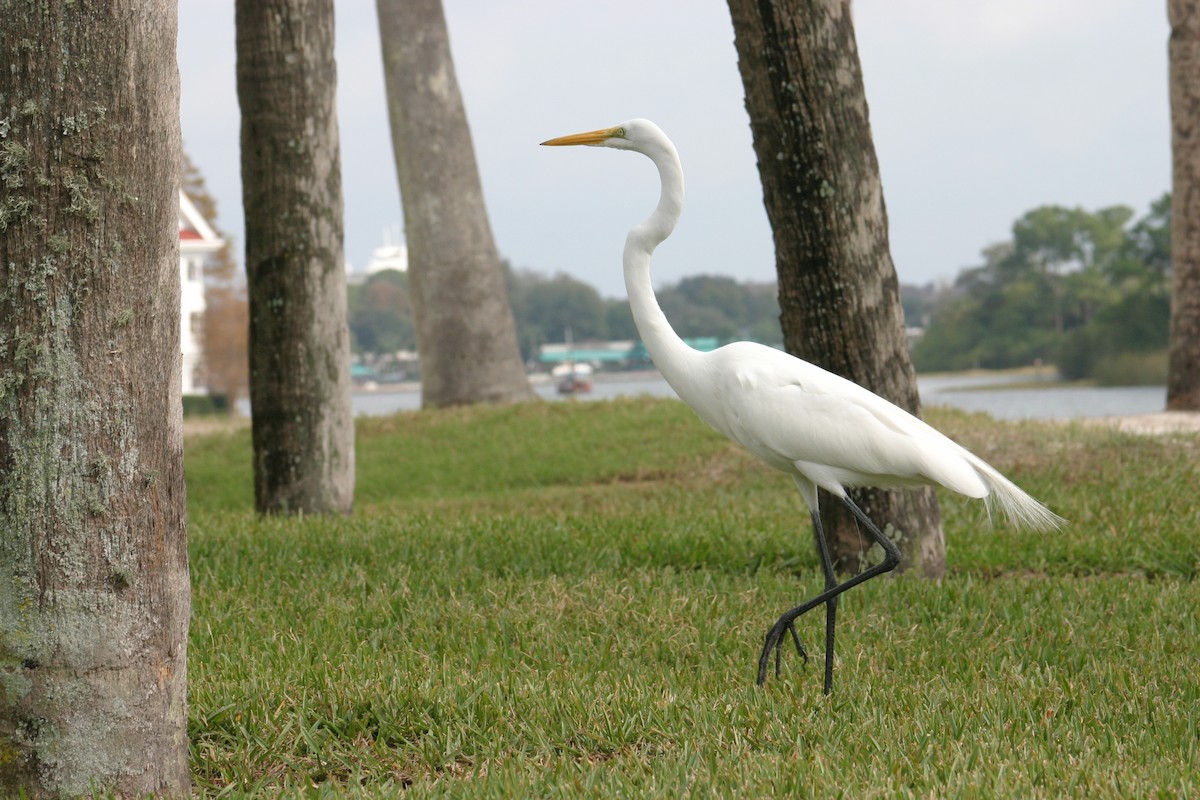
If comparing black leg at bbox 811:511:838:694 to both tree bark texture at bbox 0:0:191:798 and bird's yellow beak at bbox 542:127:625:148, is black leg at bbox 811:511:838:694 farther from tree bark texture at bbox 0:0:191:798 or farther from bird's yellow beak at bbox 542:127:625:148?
tree bark texture at bbox 0:0:191:798

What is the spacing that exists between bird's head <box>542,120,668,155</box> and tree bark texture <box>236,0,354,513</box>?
4001mm

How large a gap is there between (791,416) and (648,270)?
0.77 meters

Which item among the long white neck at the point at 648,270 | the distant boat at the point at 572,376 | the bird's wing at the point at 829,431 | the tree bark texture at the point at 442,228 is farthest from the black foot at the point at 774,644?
the distant boat at the point at 572,376

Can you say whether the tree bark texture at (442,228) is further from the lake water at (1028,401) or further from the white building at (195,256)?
the white building at (195,256)

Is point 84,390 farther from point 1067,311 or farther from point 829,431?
point 1067,311

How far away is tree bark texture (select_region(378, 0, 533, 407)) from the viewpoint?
640 inches

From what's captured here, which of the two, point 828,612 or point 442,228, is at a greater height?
point 442,228

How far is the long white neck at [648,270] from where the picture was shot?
4.53 m

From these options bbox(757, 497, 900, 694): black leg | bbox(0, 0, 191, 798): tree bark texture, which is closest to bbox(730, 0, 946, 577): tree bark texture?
bbox(757, 497, 900, 694): black leg

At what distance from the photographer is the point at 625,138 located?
4621 mm

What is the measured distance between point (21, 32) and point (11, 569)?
1.23 meters

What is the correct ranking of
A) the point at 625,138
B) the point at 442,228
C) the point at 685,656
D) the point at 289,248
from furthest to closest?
1. the point at 442,228
2. the point at 289,248
3. the point at 625,138
4. the point at 685,656

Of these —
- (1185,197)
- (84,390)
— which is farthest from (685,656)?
(1185,197)

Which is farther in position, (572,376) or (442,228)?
(572,376)
